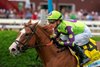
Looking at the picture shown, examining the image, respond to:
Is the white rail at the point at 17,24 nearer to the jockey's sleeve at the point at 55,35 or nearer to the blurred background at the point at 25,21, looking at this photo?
the blurred background at the point at 25,21

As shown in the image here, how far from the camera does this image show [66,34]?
27.2 ft

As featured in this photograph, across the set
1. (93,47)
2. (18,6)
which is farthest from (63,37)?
(18,6)

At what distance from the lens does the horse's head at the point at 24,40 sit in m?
7.80

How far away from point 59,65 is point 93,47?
3.50 ft

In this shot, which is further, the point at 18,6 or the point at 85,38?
the point at 18,6

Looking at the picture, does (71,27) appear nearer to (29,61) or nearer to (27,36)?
(27,36)

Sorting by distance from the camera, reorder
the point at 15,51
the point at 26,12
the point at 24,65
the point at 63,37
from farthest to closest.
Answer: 1. the point at 26,12
2. the point at 24,65
3. the point at 63,37
4. the point at 15,51

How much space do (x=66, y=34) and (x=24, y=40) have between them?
0.90 metres

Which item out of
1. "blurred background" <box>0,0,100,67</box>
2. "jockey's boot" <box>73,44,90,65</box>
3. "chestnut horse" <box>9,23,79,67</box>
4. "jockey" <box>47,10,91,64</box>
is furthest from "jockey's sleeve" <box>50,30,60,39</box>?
"blurred background" <box>0,0,100,67</box>

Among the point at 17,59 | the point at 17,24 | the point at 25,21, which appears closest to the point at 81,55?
the point at 17,59

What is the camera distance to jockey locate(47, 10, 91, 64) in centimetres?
820

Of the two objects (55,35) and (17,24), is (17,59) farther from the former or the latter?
(17,24)

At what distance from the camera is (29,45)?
312 inches

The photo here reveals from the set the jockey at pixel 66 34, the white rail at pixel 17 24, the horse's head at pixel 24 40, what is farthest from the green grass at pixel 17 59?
the white rail at pixel 17 24
